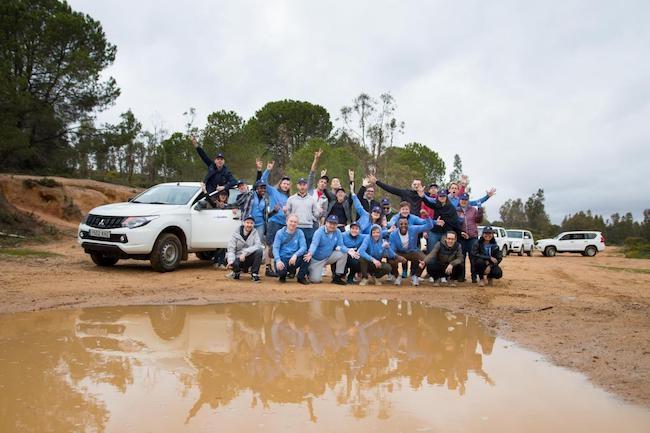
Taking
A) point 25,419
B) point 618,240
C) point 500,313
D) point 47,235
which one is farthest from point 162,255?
point 618,240

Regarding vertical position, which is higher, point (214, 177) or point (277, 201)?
point (214, 177)

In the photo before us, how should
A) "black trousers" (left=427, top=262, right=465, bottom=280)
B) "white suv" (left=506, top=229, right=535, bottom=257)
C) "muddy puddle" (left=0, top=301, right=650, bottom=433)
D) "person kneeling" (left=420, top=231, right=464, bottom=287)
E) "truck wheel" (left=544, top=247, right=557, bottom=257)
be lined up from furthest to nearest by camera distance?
1. "truck wheel" (left=544, top=247, right=557, bottom=257)
2. "white suv" (left=506, top=229, right=535, bottom=257)
3. "black trousers" (left=427, top=262, right=465, bottom=280)
4. "person kneeling" (left=420, top=231, right=464, bottom=287)
5. "muddy puddle" (left=0, top=301, right=650, bottom=433)

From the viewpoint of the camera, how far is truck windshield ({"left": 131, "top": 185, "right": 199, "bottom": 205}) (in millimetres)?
10156

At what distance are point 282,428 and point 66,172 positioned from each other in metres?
26.6

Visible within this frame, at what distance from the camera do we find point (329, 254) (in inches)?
363

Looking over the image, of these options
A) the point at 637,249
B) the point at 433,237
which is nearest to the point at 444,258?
the point at 433,237

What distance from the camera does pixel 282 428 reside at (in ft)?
10.00

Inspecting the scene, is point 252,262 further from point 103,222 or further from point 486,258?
point 486,258

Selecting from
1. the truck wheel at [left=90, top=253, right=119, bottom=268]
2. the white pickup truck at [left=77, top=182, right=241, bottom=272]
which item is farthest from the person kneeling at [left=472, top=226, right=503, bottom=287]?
the truck wheel at [left=90, top=253, right=119, bottom=268]

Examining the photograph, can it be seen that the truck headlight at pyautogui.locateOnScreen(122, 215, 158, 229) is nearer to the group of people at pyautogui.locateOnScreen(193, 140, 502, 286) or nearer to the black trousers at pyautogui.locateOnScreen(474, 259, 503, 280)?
the group of people at pyautogui.locateOnScreen(193, 140, 502, 286)

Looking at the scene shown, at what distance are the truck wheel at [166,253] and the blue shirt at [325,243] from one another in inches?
104

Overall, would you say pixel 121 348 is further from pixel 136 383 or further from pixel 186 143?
pixel 186 143

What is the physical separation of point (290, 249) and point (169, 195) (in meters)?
2.91

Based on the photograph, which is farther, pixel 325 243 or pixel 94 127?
pixel 94 127
